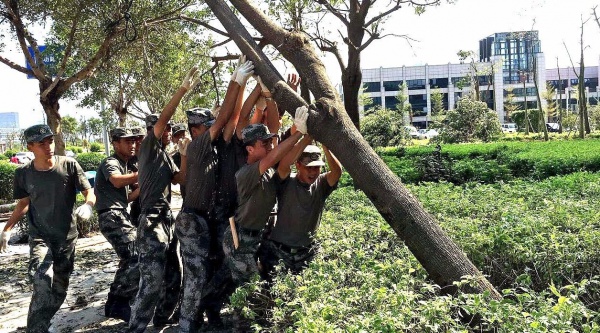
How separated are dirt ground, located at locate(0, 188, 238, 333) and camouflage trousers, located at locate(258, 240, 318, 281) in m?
0.61

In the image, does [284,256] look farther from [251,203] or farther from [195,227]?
[195,227]

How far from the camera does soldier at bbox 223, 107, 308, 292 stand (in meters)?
3.79

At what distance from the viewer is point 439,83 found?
7856 cm

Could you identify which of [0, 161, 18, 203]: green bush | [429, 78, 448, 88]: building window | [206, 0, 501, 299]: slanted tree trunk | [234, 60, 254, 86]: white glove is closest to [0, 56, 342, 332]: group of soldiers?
[234, 60, 254, 86]: white glove

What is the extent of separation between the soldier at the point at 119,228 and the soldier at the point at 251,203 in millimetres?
1441

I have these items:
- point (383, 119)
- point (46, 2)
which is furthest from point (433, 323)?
point (383, 119)

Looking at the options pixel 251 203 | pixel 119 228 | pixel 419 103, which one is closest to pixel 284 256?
pixel 251 203

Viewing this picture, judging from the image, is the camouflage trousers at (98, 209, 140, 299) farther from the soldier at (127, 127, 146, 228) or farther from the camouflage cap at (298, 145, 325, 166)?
the camouflage cap at (298, 145, 325, 166)

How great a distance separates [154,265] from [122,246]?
806 mm

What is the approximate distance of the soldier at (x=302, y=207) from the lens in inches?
155

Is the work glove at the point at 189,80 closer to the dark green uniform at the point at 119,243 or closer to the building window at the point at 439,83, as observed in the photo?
the dark green uniform at the point at 119,243

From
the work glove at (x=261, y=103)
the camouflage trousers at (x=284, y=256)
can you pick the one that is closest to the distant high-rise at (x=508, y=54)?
the work glove at (x=261, y=103)

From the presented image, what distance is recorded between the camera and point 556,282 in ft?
10.7

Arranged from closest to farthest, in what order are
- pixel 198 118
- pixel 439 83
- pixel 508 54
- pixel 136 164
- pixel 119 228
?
pixel 198 118
pixel 119 228
pixel 136 164
pixel 439 83
pixel 508 54
